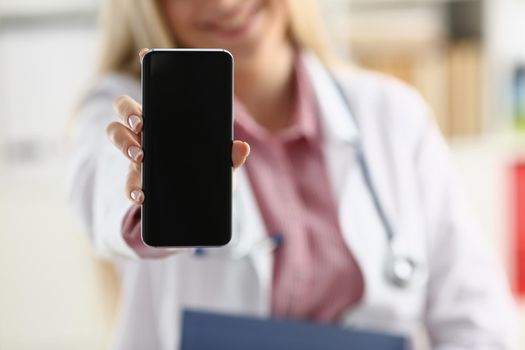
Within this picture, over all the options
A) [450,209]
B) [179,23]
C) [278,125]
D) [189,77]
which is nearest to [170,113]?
[189,77]

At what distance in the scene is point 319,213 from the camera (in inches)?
24.0

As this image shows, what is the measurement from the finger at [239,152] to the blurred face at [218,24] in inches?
4.7

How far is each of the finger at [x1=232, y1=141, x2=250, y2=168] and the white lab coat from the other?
0.21 meters

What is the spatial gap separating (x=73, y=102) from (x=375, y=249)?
939 mm

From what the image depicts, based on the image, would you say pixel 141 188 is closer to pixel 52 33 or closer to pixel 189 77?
pixel 189 77

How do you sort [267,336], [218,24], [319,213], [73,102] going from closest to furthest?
[218,24]
[267,336]
[319,213]
[73,102]

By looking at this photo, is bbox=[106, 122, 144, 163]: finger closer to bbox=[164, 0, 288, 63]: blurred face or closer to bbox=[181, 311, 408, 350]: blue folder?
bbox=[164, 0, 288, 63]: blurred face

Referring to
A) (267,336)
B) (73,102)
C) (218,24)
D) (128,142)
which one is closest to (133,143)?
(128,142)

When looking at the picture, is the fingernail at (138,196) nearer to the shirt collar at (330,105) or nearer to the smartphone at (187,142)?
the smartphone at (187,142)

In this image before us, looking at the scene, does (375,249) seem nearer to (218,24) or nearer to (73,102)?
(218,24)

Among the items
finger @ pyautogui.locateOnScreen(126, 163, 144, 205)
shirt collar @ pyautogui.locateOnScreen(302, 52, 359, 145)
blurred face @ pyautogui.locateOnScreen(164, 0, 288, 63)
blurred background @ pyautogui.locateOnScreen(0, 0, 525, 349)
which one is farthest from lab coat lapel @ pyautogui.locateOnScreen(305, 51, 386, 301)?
blurred background @ pyautogui.locateOnScreen(0, 0, 525, 349)

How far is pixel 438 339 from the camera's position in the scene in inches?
25.3

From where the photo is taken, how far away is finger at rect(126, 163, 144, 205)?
297mm

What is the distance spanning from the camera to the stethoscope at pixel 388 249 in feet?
1.85
